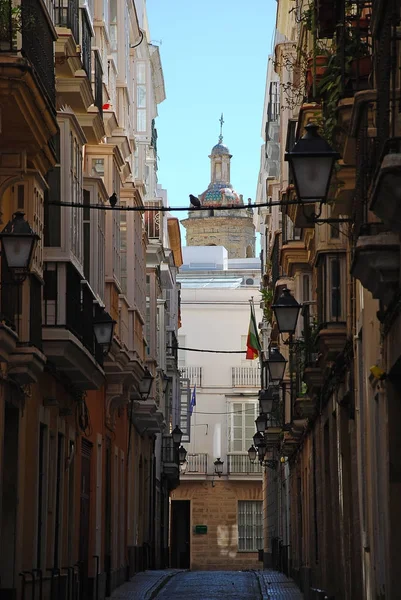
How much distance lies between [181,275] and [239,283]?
3.50 metres

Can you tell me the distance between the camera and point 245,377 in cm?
6294

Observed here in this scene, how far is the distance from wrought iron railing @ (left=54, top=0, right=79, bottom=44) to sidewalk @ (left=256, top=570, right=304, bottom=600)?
11.1 meters

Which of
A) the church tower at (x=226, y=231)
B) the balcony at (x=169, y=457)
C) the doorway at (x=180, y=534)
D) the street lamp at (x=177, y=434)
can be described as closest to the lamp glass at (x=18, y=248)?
the street lamp at (x=177, y=434)

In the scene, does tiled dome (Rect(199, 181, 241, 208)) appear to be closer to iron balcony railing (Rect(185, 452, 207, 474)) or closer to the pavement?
iron balcony railing (Rect(185, 452, 207, 474))

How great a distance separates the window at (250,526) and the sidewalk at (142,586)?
2572cm

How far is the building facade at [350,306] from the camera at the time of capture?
11461mm

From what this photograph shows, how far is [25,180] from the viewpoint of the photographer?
17.3 meters

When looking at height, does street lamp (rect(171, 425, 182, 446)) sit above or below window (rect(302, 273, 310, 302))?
below

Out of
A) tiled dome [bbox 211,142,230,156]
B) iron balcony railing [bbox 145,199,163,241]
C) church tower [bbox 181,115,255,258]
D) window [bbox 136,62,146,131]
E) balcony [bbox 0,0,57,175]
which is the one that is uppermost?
tiled dome [bbox 211,142,230,156]

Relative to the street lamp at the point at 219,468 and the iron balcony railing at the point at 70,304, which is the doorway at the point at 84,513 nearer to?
the iron balcony railing at the point at 70,304

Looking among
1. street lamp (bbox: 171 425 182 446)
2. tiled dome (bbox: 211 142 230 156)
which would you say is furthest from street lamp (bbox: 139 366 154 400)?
tiled dome (bbox: 211 142 230 156)

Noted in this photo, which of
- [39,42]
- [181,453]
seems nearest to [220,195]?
[181,453]

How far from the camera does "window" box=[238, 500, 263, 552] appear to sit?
202 ft

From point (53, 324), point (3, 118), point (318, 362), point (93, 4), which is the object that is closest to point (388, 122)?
point (3, 118)
